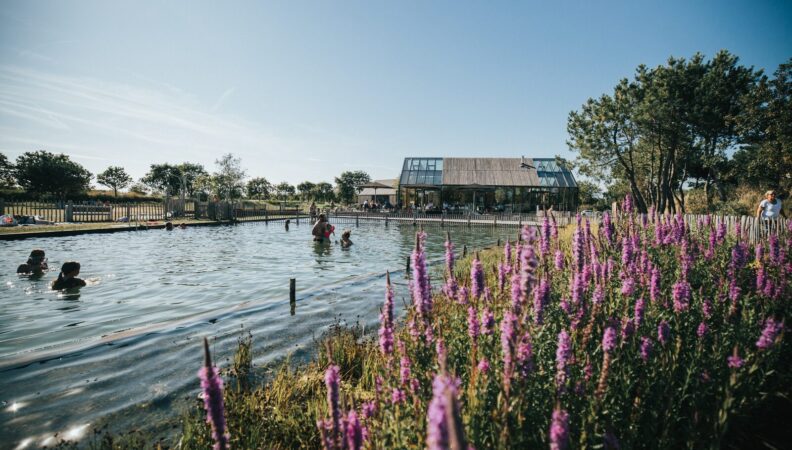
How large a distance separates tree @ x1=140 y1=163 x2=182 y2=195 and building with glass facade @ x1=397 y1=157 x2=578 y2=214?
291 ft

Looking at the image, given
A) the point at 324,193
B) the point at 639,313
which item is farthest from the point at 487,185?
the point at 324,193

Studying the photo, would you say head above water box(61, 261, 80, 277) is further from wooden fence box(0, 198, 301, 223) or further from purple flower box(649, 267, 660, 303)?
wooden fence box(0, 198, 301, 223)

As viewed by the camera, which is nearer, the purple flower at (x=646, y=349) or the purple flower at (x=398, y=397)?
the purple flower at (x=398, y=397)

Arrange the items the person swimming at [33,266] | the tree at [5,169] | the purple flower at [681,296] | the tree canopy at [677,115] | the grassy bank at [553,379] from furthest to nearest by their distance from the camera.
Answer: the tree at [5,169] < the tree canopy at [677,115] < the person swimming at [33,266] < the purple flower at [681,296] < the grassy bank at [553,379]

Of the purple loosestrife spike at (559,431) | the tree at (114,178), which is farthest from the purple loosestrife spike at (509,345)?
the tree at (114,178)

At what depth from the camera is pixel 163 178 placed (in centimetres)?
11188

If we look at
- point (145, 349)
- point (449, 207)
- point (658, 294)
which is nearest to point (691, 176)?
point (449, 207)

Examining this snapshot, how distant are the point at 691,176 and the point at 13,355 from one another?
56.9 m

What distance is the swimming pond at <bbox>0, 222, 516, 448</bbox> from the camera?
14.9 feet

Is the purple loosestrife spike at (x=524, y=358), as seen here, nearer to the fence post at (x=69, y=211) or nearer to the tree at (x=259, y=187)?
the fence post at (x=69, y=211)

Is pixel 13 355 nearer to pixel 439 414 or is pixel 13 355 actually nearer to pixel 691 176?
pixel 439 414

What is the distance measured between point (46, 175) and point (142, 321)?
81.5m

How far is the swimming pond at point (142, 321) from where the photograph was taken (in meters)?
4.54

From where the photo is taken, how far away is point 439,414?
1.02 metres
